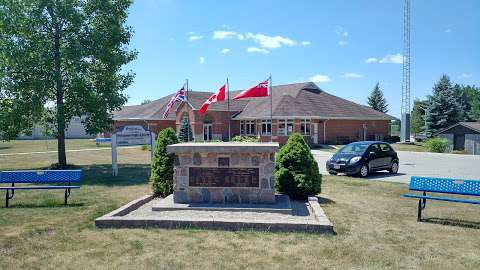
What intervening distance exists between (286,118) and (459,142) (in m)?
14.6

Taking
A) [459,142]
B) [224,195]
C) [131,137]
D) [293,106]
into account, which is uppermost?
[293,106]

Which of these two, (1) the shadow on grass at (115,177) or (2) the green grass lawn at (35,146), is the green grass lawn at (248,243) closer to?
(1) the shadow on grass at (115,177)

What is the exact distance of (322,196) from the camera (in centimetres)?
1090

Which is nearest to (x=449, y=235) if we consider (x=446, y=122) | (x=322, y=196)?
(x=322, y=196)

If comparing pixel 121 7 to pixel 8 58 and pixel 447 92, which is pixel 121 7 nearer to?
pixel 8 58

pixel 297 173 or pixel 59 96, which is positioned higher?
pixel 59 96

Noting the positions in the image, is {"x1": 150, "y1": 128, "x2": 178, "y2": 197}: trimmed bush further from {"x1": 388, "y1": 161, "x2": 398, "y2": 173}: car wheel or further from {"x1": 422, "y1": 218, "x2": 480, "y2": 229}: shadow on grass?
{"x1": 388, "y1": 161, "x2": 398, "y2": 173}: car wheel

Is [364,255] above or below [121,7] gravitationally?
below

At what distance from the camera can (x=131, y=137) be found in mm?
16328

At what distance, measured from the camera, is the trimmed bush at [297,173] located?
9.84 m

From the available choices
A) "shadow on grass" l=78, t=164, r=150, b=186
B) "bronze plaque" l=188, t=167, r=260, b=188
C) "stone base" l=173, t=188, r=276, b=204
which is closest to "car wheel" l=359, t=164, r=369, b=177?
"stone base" l=173, t=188, r=276, b=204

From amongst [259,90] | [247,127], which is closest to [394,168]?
[259,90]

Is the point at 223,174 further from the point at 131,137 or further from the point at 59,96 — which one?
the point at 59,96

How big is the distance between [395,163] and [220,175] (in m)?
11.1
